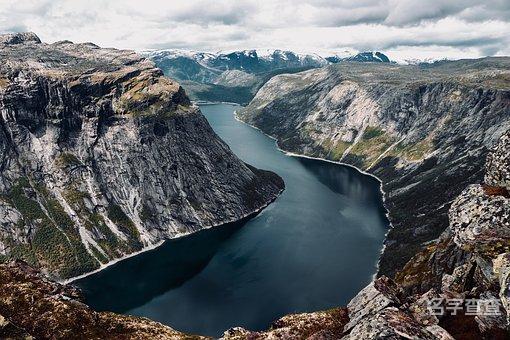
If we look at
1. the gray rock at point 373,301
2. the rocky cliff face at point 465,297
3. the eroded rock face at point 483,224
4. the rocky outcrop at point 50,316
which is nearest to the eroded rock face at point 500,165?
the rocky cliff face at point 465,297

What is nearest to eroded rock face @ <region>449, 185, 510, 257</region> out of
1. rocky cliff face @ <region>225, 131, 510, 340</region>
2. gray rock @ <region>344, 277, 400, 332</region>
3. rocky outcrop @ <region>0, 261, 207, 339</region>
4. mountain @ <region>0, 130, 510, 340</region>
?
rocky cliff face @ <region>225, 131, 510, 340</region>

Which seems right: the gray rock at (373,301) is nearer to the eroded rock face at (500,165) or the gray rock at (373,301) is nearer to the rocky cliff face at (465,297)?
the rocky cliff face at (465,297)

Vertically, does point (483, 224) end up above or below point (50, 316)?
above

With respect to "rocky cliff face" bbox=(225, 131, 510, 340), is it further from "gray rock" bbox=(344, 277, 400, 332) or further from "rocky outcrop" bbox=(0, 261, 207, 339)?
"rocky outcrop" bbox=(0, 261, 207, 339)

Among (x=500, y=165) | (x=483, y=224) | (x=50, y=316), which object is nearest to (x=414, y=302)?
(x=483, y=224)

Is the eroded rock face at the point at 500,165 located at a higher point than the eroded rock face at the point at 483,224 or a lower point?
higher

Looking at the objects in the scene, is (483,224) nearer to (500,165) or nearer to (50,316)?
(500,165)

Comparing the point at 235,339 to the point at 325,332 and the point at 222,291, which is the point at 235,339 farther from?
the point at 222,291

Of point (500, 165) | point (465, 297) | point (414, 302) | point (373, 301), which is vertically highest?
point (500, 165)

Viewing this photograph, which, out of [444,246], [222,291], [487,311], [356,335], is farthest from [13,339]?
[222,291]

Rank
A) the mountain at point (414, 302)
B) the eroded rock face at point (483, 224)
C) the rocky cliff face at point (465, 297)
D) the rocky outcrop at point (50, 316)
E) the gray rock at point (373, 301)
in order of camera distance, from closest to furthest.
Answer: the rocky cliff face at point (465, 297) < the mountain at point (414, 302) < the eroded rock face at point (483, 224) < the gray rock at point (373, 301) < the rocky outcrop at point (50, 316)

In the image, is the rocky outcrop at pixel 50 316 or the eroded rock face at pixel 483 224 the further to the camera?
the rocky outcrop at pixel 50 316
